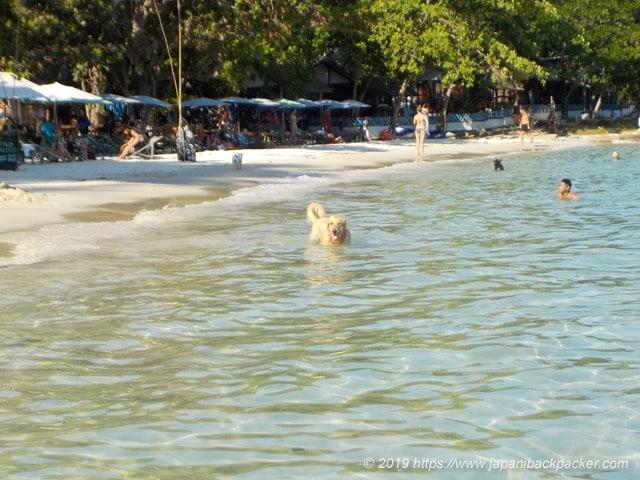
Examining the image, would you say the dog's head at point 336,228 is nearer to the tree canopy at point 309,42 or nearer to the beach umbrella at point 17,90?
the beach umbrella at point 17,90

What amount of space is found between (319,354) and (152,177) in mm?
16473

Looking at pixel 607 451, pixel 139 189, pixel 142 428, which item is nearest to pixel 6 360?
pixel 142 428

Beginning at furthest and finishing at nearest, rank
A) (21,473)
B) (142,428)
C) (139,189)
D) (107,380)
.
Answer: (139,189) → (107,380) → (142,428) → (21,473)

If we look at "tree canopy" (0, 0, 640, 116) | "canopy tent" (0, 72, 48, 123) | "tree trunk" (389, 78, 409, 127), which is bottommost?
"tree trunk" (389, 78, 409, 127)

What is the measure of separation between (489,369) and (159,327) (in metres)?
2.86

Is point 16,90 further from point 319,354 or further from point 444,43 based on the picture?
point 319,354

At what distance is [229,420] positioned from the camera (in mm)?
6203

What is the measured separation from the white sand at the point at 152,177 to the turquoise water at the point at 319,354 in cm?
197

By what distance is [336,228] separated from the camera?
12.8m

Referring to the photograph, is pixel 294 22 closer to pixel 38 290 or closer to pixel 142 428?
pixel 38 290

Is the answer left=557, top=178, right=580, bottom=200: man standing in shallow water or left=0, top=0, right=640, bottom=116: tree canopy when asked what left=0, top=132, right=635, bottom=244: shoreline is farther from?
left=557, top=178, right=580, bottom=200: man standing in shallow water

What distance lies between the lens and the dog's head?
12719 mm

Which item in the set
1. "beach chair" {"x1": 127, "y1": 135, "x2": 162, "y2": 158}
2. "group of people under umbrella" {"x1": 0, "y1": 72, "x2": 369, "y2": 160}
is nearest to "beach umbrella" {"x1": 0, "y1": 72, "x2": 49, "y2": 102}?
"group of people under umbrella" {"x1": 0, "y1": 72, "x2": 369, "y2": 160}

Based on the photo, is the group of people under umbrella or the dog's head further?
the group of people under umbrella
